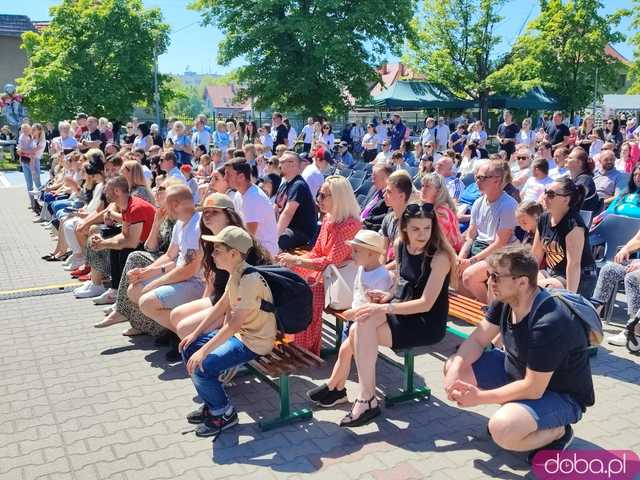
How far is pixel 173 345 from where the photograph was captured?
5.27m

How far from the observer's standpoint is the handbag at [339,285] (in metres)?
4.54

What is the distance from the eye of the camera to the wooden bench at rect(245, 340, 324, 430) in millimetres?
3984

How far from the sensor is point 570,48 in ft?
119

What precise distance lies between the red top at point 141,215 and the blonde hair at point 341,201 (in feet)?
7.51

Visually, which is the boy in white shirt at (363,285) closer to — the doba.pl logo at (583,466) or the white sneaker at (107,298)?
the doba.pl logo at (583,466)

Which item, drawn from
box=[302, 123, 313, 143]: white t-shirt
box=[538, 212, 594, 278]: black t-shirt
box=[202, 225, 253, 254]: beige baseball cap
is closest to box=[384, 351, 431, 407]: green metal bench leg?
box=[202, 225, 253, 254]: beige baseball cap

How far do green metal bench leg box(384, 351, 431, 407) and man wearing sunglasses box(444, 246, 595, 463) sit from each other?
0.81 meters

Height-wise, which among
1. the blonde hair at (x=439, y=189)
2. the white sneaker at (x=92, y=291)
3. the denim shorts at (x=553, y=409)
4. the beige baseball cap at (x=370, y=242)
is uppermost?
the blonde hair at (x=439, y=189)

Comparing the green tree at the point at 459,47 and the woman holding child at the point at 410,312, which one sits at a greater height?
the green tree at the point at 459,47

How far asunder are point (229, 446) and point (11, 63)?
3885 cm

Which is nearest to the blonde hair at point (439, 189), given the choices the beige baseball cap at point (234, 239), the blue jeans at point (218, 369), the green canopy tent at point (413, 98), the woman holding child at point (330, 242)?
the woman holding child at point (330, 242)

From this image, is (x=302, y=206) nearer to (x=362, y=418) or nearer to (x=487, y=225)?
(x=487, y=225)

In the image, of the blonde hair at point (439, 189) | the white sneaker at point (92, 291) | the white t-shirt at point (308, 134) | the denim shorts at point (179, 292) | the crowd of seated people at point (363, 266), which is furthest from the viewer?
the white t-shirt at point (308, 134)

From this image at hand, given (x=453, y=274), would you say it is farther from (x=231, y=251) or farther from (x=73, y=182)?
(x=73, y=182)
